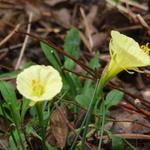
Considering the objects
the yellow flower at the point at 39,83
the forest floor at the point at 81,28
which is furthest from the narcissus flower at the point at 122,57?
the forest floor at the point at 81,28

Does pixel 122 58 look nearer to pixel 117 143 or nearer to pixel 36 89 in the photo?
pixel 36 89

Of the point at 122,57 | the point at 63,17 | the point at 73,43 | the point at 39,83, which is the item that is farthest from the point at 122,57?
the point at 63,17

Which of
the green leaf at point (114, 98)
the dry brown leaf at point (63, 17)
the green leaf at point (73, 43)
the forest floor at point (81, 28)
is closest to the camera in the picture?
the green leaf at point (114, 98)

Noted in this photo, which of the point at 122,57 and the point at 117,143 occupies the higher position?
the point at 122,57

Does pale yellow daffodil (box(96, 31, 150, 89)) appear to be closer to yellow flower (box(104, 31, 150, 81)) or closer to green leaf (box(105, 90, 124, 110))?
yellow flower (box(104, 31, 150, 81))

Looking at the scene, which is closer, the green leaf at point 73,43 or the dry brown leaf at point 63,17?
the green leaf at point 73,43

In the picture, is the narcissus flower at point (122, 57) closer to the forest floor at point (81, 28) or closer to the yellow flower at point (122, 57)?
the yellow flower at point (122, 57)

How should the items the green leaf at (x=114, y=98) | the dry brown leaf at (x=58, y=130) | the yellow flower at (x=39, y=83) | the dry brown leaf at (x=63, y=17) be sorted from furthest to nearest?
the dry brown leaf at (x=63, y=17) < the green leaf at (x=114, y=98) < the dry brown leaf at (x=58, y=130) < the yellow flower at (x=39, y=83)
